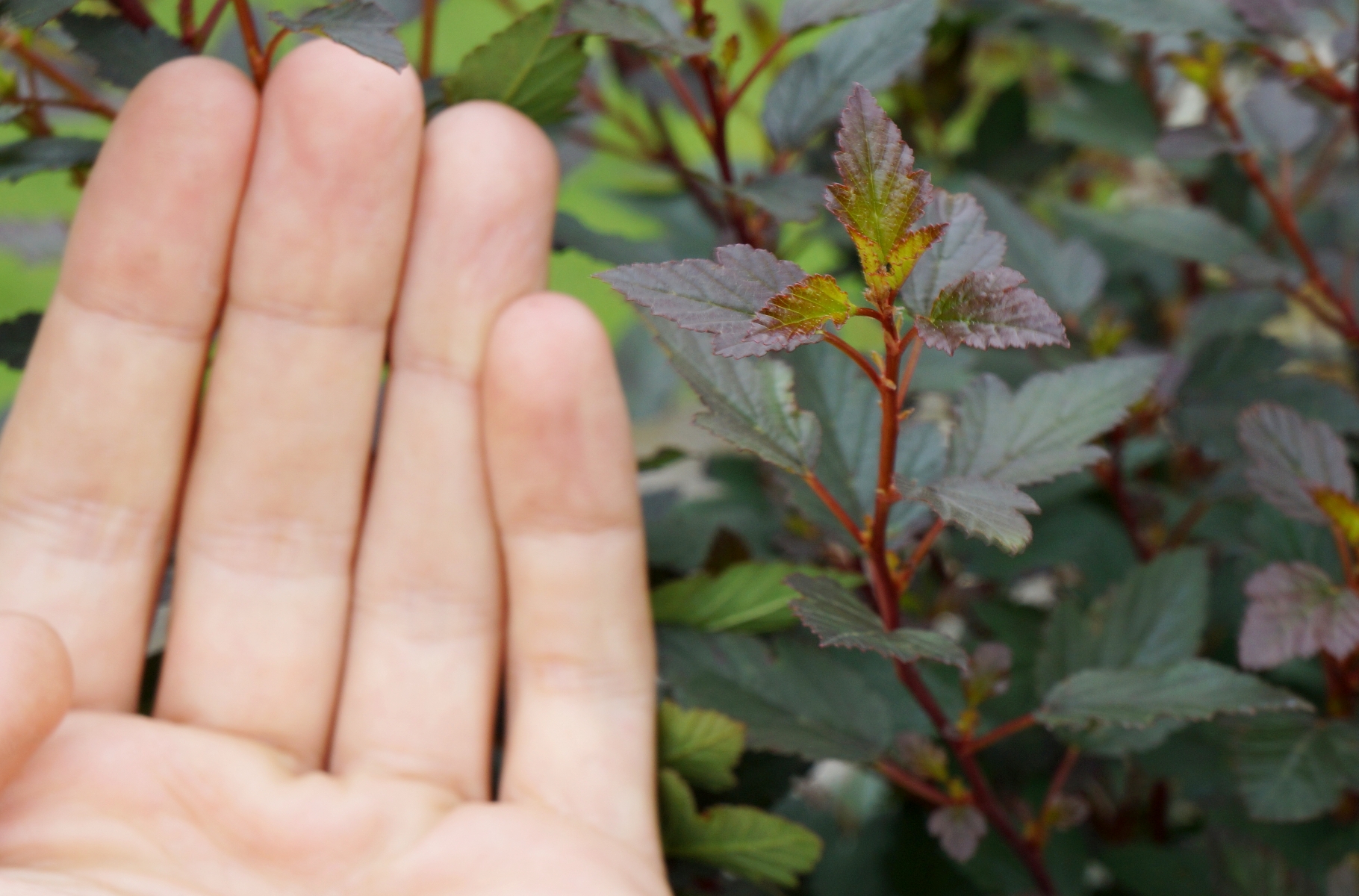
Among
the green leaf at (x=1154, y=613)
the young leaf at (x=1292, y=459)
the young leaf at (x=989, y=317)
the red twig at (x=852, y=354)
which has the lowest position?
the green leaf at (x=1154, y=613)

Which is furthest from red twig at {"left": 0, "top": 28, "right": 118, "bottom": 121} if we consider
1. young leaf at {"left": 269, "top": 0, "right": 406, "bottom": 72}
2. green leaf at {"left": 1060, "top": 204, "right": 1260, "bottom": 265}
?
green leaf at {"left": 1060, "top": 204, "right": 1260, "bottom": 265}

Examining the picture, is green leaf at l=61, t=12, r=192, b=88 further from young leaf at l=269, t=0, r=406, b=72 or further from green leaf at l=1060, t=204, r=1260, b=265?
green leaf at l=1060, t=204, r=1260, b=265

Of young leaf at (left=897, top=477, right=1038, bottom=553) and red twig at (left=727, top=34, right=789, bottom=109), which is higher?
red twig at (left=727, top=34, right=789, bottom=109)

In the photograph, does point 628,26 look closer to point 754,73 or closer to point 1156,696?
point 754,73

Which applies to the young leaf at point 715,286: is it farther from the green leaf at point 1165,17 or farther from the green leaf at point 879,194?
the green leaf at point 1165,17

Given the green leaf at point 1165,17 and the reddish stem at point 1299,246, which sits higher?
the green leaf at point 1165,17

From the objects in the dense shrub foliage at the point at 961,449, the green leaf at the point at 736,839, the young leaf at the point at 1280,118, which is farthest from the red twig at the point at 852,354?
the young leaf at the point at 1280,118
